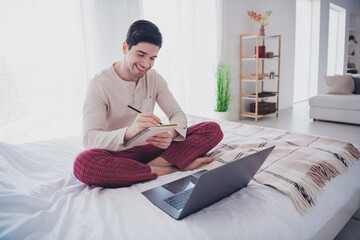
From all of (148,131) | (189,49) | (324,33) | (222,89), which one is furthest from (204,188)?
(324,33)

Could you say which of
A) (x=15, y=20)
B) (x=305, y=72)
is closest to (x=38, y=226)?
(x=15, y=20)

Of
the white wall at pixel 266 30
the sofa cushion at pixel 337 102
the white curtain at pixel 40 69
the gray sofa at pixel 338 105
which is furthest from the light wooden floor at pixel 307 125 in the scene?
the white curtain at pixel 40 69

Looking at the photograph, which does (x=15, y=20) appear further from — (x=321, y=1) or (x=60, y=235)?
(x=321, y=1)

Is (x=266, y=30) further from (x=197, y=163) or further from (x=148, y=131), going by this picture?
(x=148, y=131)

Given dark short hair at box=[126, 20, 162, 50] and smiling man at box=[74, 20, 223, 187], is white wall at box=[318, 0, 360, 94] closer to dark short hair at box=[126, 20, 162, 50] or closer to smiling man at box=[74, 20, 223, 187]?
smiling man at box=[74, 20, 223, 187]

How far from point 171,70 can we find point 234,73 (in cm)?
130

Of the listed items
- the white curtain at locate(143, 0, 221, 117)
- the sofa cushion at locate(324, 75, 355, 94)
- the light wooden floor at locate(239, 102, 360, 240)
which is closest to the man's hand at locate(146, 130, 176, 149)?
the white curtain at locate(143, 0, 221, 117)

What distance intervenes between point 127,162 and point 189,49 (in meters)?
2.51

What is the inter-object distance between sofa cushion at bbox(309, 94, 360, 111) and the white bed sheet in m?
2.75

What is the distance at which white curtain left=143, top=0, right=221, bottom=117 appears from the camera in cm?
303

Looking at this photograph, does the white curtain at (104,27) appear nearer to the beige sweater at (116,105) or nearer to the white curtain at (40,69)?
the white curtain at (40,69)

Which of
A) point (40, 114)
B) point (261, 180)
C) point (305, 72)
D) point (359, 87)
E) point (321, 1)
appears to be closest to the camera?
point (261, 180)

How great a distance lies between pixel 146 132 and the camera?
90cm

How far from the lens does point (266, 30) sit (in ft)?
14.4
